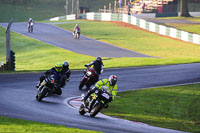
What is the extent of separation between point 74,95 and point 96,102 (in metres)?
5.64

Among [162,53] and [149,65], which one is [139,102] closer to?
[149,65]

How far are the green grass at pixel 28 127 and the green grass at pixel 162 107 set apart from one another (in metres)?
4.07

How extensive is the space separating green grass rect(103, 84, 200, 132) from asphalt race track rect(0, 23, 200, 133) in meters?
1.08

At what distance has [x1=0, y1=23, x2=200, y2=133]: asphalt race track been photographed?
13.6m

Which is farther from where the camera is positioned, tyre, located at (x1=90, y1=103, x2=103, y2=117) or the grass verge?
the grass verge

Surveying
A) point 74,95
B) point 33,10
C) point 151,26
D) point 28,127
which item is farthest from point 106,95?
point 33,10

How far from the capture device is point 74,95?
20406 mm

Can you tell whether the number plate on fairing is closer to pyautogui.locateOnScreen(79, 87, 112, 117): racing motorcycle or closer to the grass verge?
pyautogui.locateOnScreen(79, 87, 112, 117): racing motorcycle

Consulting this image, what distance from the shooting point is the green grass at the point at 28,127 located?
11321 mm

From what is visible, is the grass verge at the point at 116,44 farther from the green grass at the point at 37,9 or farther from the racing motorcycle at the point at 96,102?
the green grass at the point at 37,9

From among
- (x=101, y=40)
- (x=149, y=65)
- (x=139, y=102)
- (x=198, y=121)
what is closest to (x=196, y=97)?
(x=139, y=102)

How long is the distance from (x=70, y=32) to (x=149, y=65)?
95.4 ft

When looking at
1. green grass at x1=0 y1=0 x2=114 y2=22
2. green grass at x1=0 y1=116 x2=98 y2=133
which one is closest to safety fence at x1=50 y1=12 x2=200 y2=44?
green grass at x1=0 y1=0 x2=114 y2=22

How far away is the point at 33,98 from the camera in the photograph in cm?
1831
